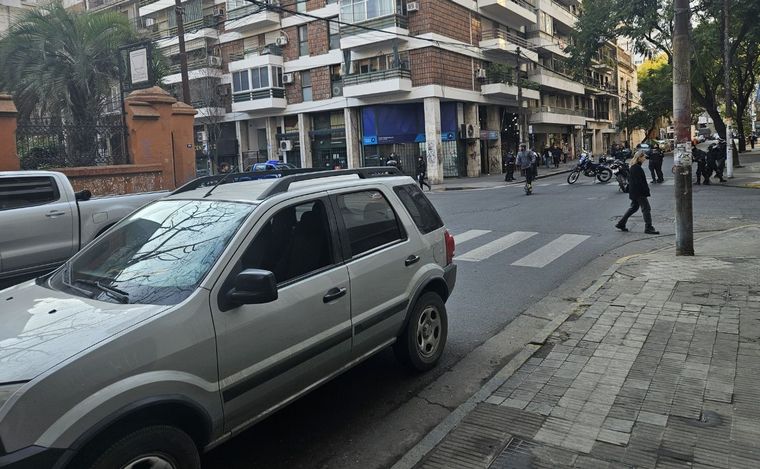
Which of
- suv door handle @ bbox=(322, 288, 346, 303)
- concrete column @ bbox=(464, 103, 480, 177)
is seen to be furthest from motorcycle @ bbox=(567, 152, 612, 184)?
suv door handle @ bbox=(322, 288, 346, 303)

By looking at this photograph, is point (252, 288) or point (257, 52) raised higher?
point (257, 52)

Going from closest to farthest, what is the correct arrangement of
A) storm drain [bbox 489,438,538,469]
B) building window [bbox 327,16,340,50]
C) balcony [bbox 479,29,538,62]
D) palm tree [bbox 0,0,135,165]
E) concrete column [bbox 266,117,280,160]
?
storm drain [bbox 489,438,538,469] → palm tree [bbox 0,0,135,165] → building window [bbox 327,16,340,50] → balcony [bbox 479,29,538,62] → concrete column [bbox 266,117,280,160]

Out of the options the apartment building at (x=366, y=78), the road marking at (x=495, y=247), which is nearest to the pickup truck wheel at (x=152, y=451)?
the road marking at (x=495, y=247)

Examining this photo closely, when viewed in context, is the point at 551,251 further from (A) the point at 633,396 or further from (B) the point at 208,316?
(B) the point at 208,316

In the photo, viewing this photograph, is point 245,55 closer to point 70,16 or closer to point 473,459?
point 70,16

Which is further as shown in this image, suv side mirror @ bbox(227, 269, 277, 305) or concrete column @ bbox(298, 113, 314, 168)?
concrete column @ bbox(298, 113, 314, 168)

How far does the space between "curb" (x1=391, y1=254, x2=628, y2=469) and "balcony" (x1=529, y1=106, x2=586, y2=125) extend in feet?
136

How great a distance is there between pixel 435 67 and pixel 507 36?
1022 centimetres

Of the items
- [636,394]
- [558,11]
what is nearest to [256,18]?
[558,11]

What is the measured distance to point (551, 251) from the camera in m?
10.4

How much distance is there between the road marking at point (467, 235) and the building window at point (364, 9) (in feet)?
74.7

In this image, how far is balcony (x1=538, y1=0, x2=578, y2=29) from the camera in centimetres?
4509

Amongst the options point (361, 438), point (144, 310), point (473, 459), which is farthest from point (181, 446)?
point (473, 459)

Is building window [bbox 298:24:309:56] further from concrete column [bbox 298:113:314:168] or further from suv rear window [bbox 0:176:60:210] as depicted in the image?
suv rear window [bbox 0:176:60:210]
